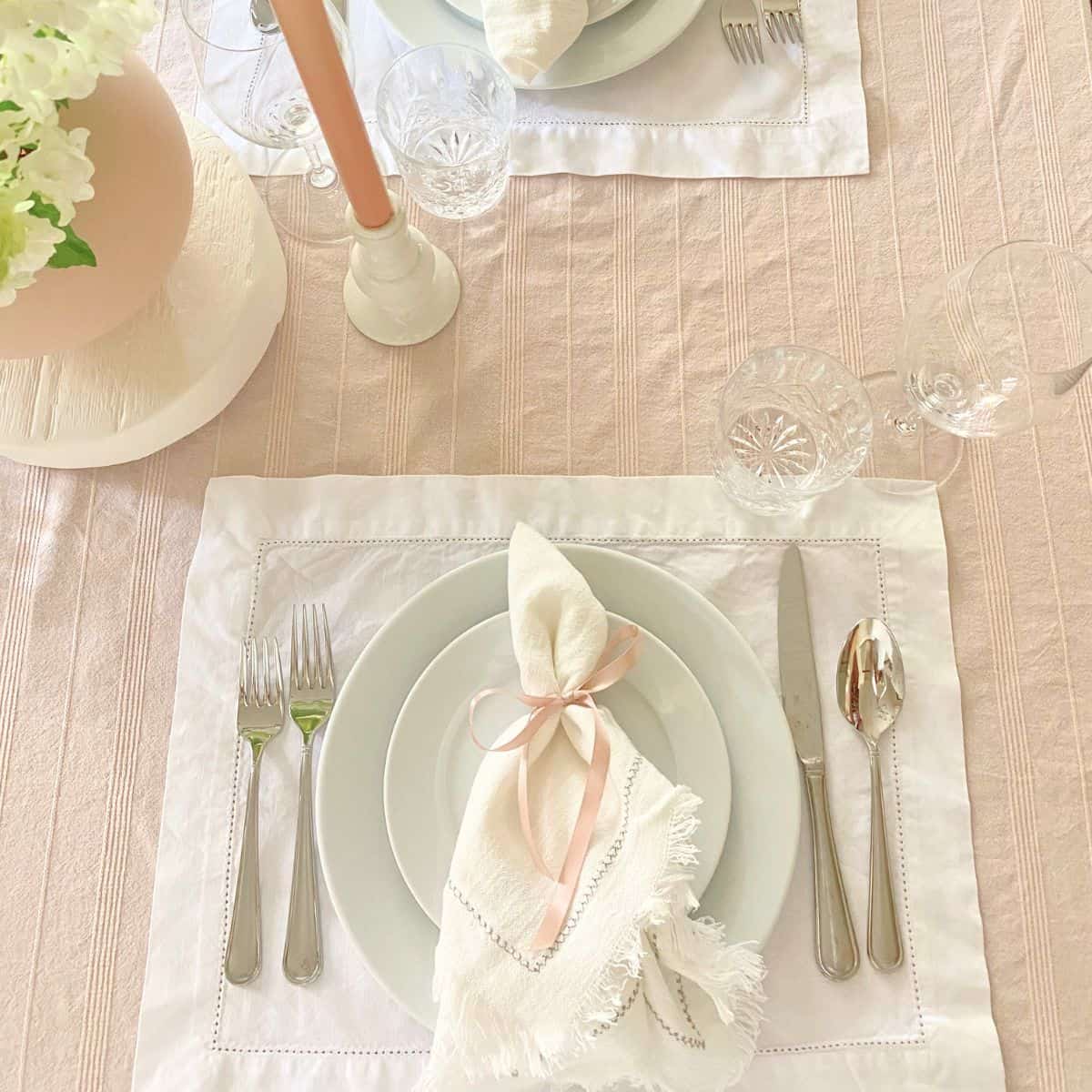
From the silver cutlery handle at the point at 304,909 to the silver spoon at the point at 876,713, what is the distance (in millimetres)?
349

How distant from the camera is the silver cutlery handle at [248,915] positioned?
608 millimetres

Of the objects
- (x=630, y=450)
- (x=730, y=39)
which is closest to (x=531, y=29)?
(x=730, y=39)

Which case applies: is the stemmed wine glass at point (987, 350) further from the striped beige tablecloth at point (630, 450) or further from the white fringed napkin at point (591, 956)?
the white fringed napkin at point (591, 956)

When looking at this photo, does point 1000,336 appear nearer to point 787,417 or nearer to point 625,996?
point 787,417

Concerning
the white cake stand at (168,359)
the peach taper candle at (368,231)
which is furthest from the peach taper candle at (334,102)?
the white cake stand at (168,359)

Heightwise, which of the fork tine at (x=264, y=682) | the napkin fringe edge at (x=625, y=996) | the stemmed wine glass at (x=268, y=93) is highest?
the stemmed wine glass at (x=268, y=93)

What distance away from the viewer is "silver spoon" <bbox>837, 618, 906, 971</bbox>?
1.99 feet

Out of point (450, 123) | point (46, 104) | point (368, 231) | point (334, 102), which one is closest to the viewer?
point (46, 104)

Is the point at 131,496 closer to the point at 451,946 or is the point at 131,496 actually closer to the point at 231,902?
the point at 231,902

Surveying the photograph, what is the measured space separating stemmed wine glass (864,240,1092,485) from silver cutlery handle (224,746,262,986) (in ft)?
1.64

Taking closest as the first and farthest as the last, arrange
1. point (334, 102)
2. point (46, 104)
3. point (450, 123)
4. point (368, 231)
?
point (46, 104) < point (334, 102) < point (368, 231) < point (450, 123)

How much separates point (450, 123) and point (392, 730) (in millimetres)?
466

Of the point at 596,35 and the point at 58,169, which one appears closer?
the point at 58,169

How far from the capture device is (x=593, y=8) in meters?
0.76
